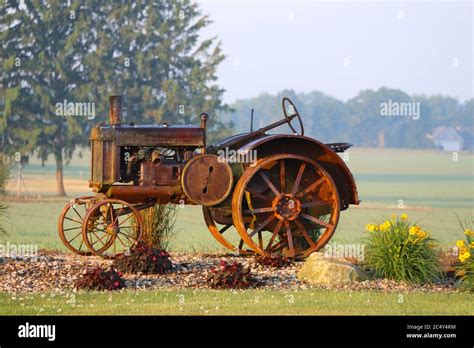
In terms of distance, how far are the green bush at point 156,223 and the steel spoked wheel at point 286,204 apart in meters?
1.17

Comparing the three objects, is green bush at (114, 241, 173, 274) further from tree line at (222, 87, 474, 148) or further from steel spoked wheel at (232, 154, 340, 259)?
tree line at (222, 87, 474, 148)

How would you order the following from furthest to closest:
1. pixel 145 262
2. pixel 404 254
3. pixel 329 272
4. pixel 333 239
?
pixel 333 239
pixel 404 254
pixel 145 262
pixel 329 272

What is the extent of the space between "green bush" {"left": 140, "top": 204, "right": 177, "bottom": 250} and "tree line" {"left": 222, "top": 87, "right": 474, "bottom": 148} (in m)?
66.9

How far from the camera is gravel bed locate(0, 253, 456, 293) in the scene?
965 cm

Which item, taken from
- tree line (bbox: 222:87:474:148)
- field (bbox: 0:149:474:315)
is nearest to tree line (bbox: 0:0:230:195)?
field (bbox: 0:149:474:315)

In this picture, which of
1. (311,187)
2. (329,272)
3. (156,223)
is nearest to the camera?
(329,272)

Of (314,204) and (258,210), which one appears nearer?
(258,210)

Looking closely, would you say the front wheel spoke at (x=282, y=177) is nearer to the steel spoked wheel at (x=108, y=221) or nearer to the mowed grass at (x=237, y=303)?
the steel spoked wheel at (x=108, y=221)

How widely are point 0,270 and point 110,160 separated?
1.89m

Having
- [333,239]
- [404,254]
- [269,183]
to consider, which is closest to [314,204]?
[269,183]

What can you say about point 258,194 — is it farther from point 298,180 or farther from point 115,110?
point 115,110

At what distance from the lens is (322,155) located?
1145 cm

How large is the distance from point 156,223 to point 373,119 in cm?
7681

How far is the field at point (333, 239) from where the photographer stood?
8.42m
